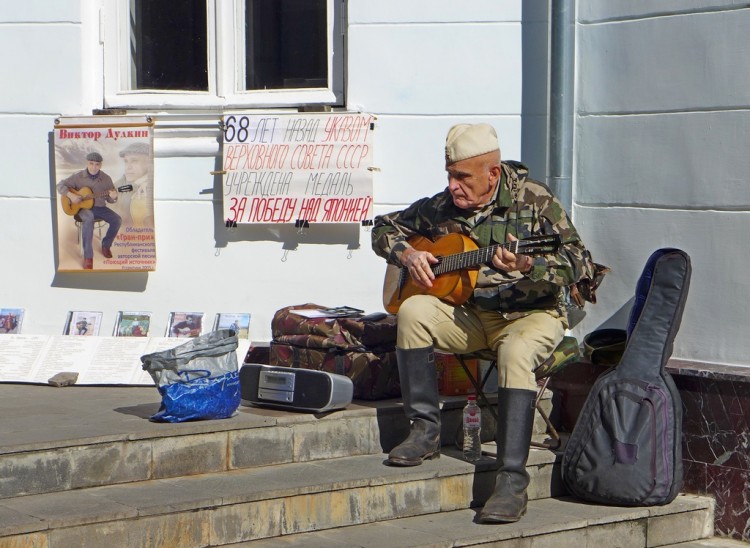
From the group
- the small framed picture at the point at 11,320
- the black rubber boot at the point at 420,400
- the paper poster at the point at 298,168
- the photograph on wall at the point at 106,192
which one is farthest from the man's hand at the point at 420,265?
the small framed picture at the point at 11,320

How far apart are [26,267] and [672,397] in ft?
12.4

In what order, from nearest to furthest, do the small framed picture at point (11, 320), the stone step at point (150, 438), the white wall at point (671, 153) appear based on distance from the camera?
the stone step at point (150, 438)
the white wall at point (671, 153)
the small framed picture at point (11, 320)

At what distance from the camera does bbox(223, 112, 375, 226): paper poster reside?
659cm

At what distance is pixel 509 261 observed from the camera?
4898 millimetres

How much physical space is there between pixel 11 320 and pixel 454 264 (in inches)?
118

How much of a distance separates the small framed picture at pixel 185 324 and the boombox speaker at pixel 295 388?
1.12 m

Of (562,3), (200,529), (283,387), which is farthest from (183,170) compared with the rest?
(200,529)

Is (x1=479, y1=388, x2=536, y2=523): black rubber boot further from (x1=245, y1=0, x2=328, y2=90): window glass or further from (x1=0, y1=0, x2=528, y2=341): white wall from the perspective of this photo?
(x1=245, y1=0, x2=328, y2=90): window glass

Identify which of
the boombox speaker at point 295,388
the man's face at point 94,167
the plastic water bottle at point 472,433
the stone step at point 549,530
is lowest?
the stone step at point 549,530

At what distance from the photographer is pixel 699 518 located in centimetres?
547

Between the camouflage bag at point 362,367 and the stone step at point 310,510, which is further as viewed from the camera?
the camouflage bag at point 362,367

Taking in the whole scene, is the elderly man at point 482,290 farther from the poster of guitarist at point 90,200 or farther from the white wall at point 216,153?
the poster of guitarist at point 90,200

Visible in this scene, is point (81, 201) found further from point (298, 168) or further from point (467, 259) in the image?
point (467, 259)

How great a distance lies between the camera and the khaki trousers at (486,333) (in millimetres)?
5052
